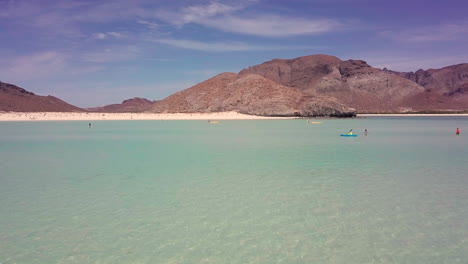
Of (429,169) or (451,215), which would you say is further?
(429,169)

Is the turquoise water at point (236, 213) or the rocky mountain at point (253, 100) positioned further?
the rocky mountain at point (253, 100)

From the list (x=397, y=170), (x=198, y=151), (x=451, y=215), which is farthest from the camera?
(x=198, y=151)

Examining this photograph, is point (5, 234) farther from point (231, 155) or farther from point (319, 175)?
point (231, 155)

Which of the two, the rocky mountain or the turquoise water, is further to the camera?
the rocky mountain

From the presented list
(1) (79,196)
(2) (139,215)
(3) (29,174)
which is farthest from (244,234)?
(3) (29,174)

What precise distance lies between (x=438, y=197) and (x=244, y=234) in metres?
7.37

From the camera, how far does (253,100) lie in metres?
152

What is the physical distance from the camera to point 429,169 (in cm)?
1856

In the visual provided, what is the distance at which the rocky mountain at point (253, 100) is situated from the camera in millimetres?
137125

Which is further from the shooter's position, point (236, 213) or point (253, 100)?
point (253, 100)

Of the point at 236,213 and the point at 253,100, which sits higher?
the point at 253,100

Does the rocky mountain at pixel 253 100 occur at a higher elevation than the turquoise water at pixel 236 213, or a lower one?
higher

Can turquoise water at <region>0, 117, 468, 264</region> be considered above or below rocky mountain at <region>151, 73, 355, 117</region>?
below

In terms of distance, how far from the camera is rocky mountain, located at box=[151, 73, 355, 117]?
137125 millimetres
